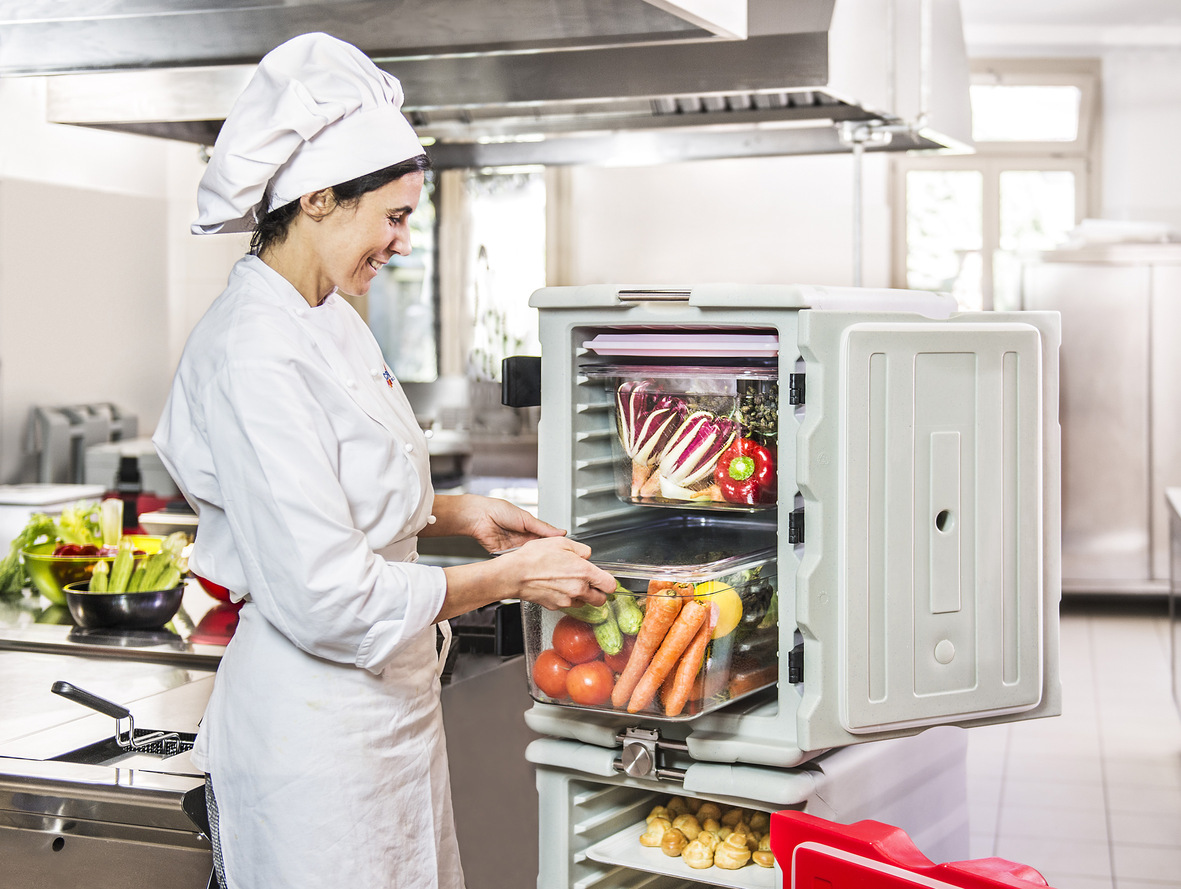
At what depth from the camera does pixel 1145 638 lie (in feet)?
18.0

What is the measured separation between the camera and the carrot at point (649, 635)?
1.45m

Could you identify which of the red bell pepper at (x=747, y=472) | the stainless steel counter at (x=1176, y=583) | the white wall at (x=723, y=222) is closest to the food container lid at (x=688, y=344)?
the red bell pepper at (x=747, y=472)

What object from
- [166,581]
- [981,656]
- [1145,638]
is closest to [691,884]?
[981,656]

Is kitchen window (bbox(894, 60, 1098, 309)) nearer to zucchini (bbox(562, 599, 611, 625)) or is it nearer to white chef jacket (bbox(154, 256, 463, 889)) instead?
zucchini (bbox(562, 599, 611, 625))

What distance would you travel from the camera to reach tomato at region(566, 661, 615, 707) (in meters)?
1.50

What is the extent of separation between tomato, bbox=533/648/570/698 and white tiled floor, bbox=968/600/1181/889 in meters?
1.93

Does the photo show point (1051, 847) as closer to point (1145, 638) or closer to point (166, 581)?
point (166, 581)

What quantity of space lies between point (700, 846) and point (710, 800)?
6 centimetres

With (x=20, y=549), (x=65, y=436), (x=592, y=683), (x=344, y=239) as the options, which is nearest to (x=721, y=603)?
(x=592, y=683)

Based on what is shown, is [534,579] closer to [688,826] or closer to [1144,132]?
[688,826]

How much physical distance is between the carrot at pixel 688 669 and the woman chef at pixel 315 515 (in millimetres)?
131

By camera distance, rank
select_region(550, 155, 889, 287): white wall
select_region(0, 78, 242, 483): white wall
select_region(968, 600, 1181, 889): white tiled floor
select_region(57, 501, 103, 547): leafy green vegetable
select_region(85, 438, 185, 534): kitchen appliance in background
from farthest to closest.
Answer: select_region(550, 155, 889, 287): white wall < select_region(0, 78, 242, 483): white wall < select_region(85, 438, 185, 534): kitchen appliance in background < select_region(968, 600, 1181, 889): white tiled floor < select_region(57, 501, 103, 547): leafy green vegetable

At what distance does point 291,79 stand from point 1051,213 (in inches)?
243

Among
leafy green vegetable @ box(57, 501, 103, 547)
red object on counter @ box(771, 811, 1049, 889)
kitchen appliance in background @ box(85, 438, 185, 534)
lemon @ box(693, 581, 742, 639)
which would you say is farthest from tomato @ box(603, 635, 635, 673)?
kitchen appliance in background @ box(85, 438, 185, 534)
